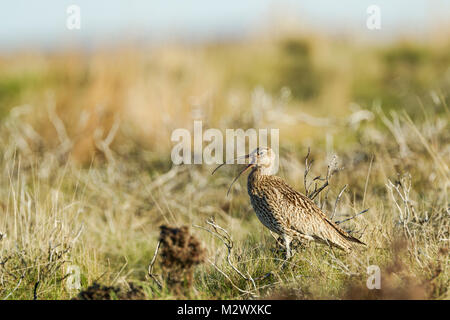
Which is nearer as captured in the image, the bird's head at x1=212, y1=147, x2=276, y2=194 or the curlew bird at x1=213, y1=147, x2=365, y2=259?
the curlew bird at x1=213, y1=147, x2=365, y2=259

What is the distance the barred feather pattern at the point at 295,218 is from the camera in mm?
3639

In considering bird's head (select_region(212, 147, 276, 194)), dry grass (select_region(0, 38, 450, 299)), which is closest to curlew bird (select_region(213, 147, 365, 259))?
bird's head (select_region(212, 147, 276, 194))

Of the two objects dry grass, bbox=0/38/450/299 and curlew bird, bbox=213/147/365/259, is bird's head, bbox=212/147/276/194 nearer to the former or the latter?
curlew bird, bbox=213/147/365/259

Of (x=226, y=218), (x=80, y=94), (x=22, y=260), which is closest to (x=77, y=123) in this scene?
(x=80, y=94)

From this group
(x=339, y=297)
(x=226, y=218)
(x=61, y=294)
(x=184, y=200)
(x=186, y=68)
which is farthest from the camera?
(x=186, y=68)

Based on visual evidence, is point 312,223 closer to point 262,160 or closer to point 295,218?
→ point 295,218

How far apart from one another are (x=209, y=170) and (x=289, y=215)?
10.2 feet

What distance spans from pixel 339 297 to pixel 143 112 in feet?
17.1

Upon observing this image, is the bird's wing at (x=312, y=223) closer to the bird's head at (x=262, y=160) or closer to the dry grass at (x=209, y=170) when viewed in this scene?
the dry grass at (x=209, y=170)

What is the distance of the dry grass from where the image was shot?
3656 mm

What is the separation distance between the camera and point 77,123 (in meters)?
7.72

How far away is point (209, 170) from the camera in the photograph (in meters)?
6.68

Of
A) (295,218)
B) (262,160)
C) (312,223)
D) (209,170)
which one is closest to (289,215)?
(295,218)
